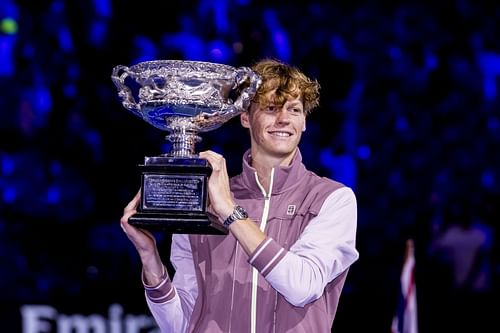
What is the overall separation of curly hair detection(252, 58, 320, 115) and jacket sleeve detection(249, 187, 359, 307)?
0.84 feet

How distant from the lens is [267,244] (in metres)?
2.39

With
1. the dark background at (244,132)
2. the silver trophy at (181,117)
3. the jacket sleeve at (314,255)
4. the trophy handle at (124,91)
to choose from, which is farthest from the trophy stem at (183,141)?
the dark background at (244,132)

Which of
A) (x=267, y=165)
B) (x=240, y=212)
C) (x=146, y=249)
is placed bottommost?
(x=146, y=249)

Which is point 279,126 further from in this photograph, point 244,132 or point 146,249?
point 244,132

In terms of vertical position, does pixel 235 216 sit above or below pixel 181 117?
below

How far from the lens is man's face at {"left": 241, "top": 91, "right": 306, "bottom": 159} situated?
262cm

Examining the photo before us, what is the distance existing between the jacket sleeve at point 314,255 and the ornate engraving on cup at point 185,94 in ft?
1.06

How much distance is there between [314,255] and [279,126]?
35 centimetres

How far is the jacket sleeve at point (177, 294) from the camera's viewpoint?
2598 mm
